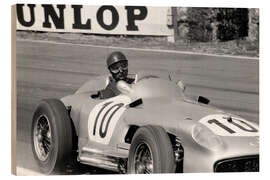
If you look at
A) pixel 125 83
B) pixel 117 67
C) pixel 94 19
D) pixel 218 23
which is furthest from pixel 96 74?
pixel 218 23

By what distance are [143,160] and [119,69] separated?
1.40 m

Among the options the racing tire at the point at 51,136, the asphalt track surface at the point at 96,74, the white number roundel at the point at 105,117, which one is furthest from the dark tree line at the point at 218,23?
the racing tire at the point at 51,136

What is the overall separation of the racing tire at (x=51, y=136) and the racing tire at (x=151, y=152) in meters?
0.96

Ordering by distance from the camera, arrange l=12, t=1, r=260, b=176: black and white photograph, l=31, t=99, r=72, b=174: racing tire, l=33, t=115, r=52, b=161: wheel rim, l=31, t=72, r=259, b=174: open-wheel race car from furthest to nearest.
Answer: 1. l=33, t=115, r=52, b=161: wheel rim
2. l=31, t=99, r=72, b=174: racing tire
3. l=12, t=1, r=260, b=176: black and white photograph
4. l=31, t=72, r=259, b=174: open-wheel race car

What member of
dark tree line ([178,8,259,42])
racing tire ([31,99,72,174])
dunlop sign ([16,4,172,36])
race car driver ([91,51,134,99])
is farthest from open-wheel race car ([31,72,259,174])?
dark tree line ([178,8,259,42])

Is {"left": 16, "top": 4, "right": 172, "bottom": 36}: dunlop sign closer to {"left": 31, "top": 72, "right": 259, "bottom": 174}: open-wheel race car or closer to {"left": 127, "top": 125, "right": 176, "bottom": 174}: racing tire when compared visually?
{"left": 31, "top": 72, "right": 259, "bottom": 174}: open-wheel race car

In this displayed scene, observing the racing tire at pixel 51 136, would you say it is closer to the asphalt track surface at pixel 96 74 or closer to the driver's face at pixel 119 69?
the asphalt track surface at pixel 96 74

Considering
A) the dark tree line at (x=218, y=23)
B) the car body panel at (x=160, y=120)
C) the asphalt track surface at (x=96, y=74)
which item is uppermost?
the dark tree line at (x=218, y=23)

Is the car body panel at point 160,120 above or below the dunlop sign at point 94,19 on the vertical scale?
below

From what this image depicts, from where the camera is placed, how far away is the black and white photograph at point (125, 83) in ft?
31.4

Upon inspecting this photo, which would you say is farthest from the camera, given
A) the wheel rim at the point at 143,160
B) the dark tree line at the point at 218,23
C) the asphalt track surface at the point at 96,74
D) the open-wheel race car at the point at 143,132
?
the dark tree line at the point at 218,23

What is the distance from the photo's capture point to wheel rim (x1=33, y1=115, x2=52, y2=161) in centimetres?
1011

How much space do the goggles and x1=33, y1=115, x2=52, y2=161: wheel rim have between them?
110 cm

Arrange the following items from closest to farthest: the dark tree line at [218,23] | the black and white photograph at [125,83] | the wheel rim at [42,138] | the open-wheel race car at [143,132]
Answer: the open-wheel race car at [143,132] → the black and white photograph at [125,83] → the wheel rim at [42,138] → the dark tree line at [218,23]
